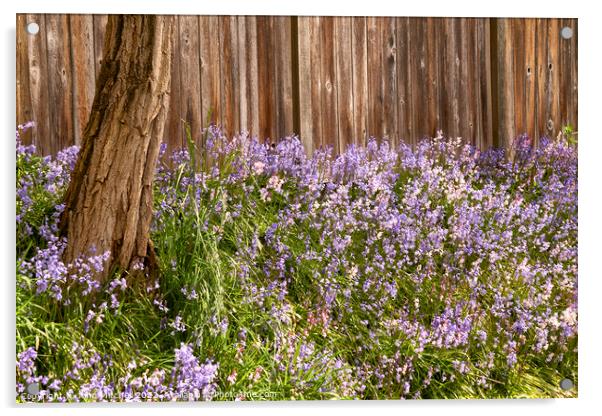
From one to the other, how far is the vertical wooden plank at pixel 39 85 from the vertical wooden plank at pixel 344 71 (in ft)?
3.87

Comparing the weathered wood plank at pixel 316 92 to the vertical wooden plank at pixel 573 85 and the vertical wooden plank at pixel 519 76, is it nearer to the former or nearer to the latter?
the vertical wooden plank at pixel 519 76

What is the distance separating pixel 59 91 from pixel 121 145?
333 mm

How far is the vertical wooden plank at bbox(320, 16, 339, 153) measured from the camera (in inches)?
140

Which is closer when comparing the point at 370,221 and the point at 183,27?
the point at 183,27

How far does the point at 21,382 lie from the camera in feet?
10.9

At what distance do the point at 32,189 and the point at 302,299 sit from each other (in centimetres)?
118

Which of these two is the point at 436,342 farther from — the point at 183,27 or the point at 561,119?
the point at 183,27

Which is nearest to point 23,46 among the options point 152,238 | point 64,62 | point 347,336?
point 64,62

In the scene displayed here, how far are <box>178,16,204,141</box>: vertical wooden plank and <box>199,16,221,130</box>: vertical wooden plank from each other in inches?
0.7

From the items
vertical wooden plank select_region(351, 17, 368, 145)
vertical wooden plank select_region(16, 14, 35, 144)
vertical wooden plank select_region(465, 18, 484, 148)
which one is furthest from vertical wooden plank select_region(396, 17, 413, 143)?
vertical wooden plank select_region(16, 14, 35, 144)

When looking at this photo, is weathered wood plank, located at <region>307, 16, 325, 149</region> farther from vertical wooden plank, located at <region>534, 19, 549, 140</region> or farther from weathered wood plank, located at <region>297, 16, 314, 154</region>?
vertical wooden plank, located at <region>534, 19, 549, 140</region>

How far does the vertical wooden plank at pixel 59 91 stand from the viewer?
3.40 m

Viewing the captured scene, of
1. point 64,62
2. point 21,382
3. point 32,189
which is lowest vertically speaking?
point 21,382
